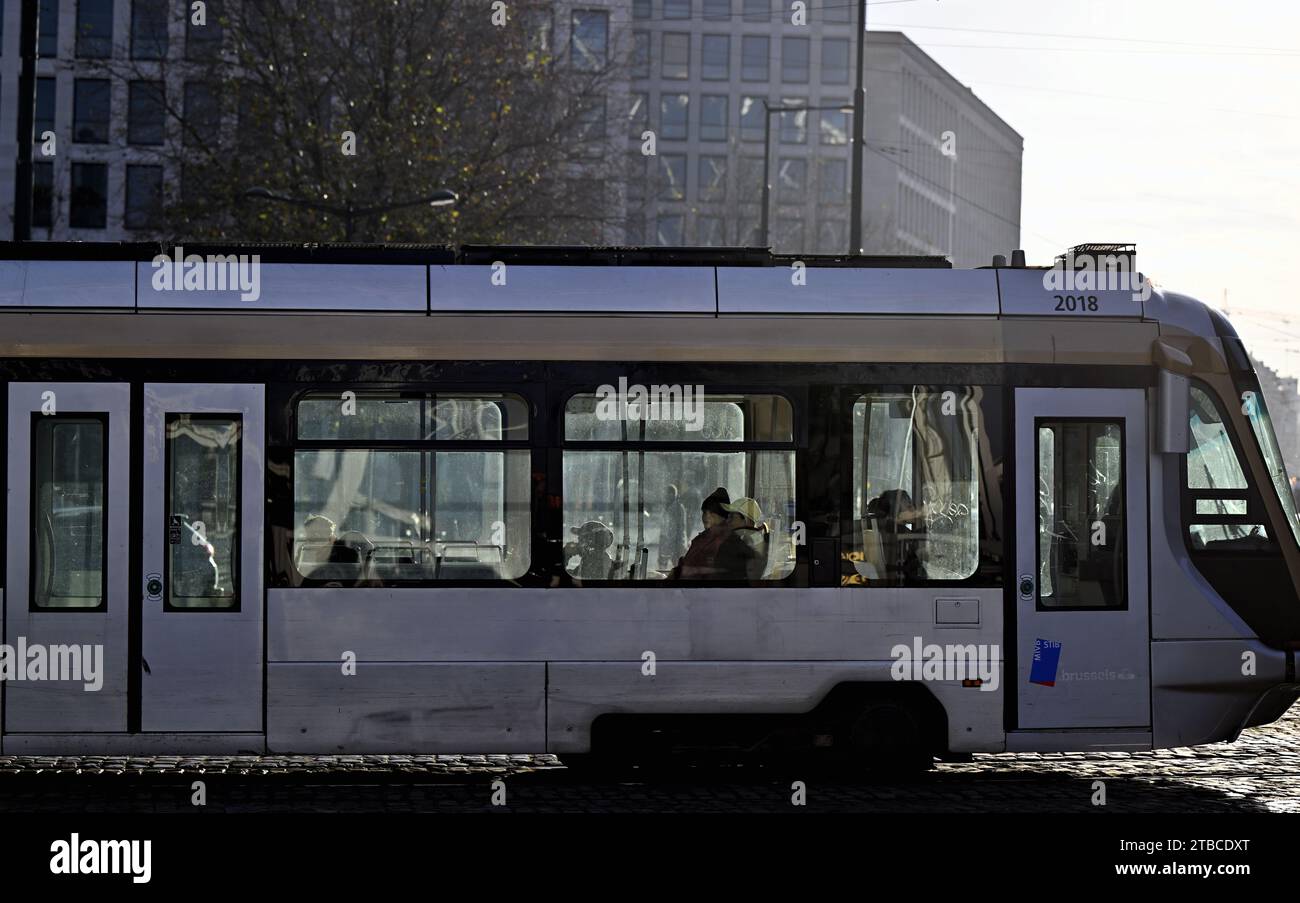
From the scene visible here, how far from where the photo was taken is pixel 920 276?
11398mm

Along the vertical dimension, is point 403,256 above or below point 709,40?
below

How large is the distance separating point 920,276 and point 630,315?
1.75 m

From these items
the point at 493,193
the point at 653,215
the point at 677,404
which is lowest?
the point at 677,404

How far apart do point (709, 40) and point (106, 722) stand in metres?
101

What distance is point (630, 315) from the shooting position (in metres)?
11.2

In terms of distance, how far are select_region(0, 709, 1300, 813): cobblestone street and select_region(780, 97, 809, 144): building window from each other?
9686 cm

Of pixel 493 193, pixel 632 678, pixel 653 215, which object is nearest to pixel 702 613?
pixel 632 678

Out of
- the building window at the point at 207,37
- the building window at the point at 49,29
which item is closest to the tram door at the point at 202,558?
the building window at the point at 207,37

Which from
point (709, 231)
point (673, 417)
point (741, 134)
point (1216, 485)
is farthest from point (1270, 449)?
point (741, 134)

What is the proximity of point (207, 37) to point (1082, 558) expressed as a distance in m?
30.0
